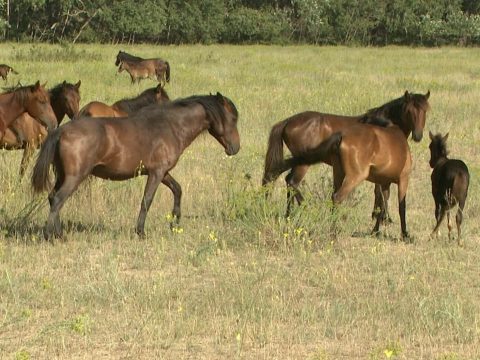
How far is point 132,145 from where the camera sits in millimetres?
9008

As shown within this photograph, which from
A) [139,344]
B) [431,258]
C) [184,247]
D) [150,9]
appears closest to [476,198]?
[431,258]

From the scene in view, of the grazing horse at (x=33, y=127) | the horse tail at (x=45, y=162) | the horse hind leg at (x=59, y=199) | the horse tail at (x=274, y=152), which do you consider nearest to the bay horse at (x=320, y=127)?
the horse tail at (x=274, y=152)

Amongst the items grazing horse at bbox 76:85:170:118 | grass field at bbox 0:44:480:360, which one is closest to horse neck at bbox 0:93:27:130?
grass field at bbox 0:44:480:360

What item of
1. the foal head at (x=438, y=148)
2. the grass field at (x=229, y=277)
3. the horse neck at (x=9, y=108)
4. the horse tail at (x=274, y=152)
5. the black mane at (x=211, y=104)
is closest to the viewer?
the grass field at (x=229, y=277)

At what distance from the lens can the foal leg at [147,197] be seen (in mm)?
9016

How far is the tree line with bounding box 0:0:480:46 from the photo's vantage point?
171ft

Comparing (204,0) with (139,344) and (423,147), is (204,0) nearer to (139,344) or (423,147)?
(423,147)

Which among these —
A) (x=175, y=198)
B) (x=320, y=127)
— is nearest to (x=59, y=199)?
(x=175, y=198)

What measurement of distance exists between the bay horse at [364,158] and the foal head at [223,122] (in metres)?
0.65

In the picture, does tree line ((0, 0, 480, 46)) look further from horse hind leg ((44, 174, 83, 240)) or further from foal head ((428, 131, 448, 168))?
horse hind leg ((44, 174, 83, 240))

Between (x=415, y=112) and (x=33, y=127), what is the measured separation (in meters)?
5.44

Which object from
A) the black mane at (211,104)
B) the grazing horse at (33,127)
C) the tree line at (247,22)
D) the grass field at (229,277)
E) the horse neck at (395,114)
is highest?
the tree line at (247,22)

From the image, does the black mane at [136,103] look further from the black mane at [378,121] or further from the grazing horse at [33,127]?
the black mane at [378,121]

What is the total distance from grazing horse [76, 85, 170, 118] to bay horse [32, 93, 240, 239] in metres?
2.13
